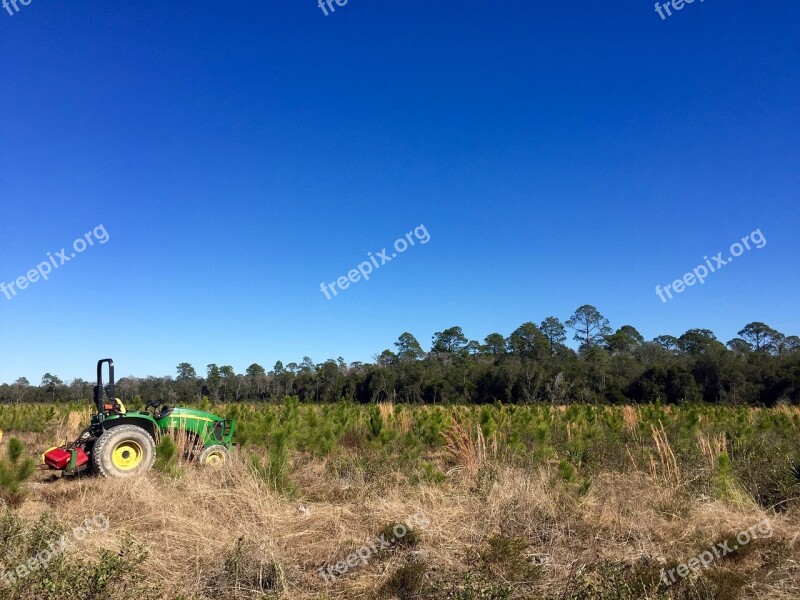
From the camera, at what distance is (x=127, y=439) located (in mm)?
6867

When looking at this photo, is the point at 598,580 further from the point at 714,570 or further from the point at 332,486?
the point at 332,486

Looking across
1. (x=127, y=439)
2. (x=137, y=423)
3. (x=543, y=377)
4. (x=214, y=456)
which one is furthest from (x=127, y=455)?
(x=543, y=377)

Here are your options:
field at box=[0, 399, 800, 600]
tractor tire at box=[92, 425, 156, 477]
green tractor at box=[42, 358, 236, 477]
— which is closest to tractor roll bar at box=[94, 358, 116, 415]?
green tractor at box=[42, 358, 236, 477]

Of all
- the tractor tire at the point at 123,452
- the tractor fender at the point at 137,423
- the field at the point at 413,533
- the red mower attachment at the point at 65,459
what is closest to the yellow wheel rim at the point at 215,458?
the field at the point at 413,533

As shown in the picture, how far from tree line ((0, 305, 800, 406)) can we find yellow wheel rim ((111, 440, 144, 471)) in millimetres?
9844

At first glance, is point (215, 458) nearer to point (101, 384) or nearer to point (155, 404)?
point (155, 404)

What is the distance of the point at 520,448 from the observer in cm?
889

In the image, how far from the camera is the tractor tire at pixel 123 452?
6.57m

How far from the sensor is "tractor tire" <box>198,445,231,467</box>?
7.25 m

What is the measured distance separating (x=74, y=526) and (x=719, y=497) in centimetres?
655

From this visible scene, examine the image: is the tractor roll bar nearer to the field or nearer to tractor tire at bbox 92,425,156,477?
tractor tire at bbox 92,425,156,477

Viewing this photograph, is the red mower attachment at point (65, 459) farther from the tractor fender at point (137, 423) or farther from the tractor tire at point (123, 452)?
the tractor fender at point (137, 423)

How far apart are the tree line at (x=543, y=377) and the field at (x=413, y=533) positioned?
1182 centimetres

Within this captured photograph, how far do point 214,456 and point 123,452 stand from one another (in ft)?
4.03
